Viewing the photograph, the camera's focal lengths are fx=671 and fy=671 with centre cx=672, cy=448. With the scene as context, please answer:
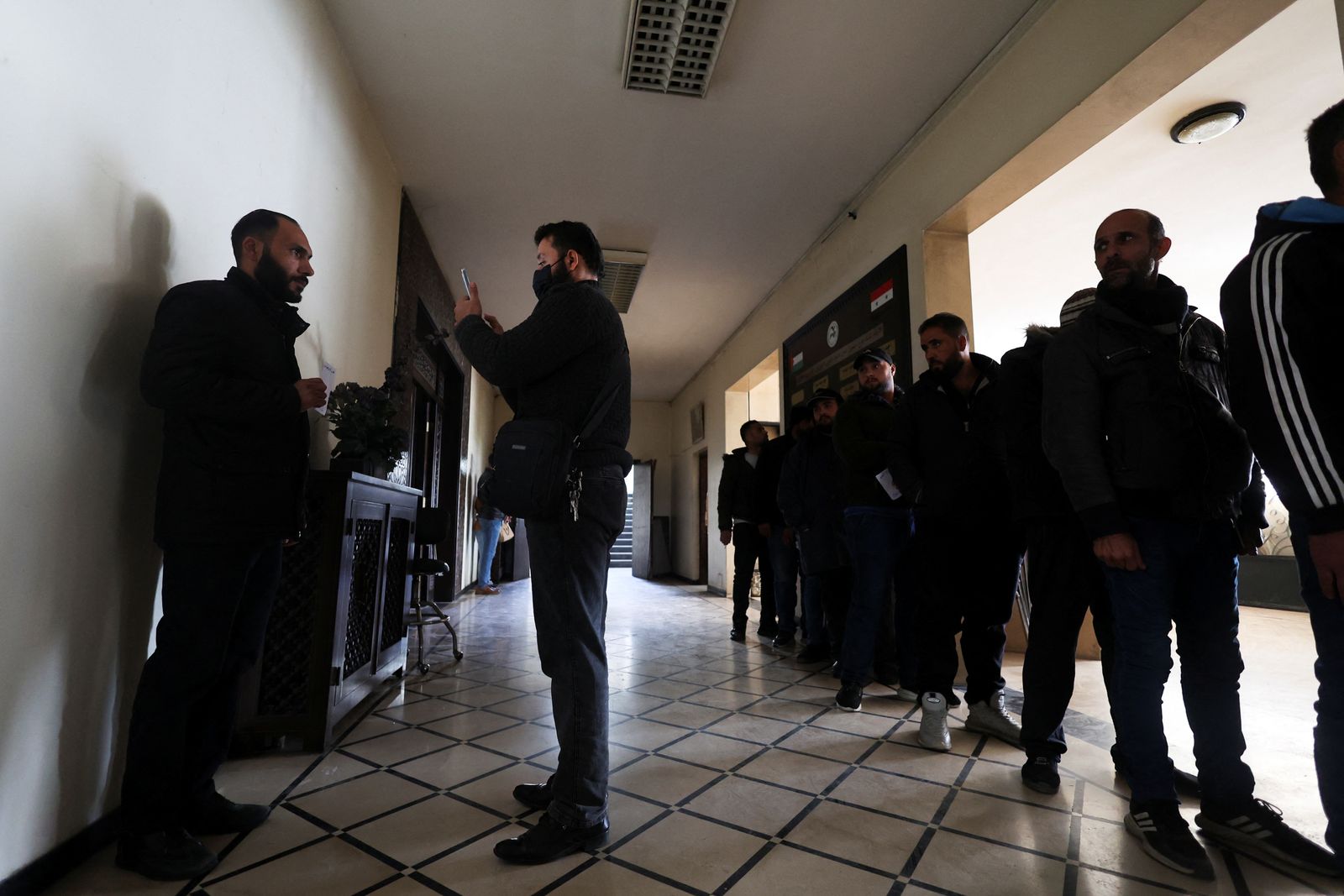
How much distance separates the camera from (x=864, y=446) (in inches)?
107

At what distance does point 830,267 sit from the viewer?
15.4 feet

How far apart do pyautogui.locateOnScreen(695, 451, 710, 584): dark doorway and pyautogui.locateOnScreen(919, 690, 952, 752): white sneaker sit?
6.18 metres

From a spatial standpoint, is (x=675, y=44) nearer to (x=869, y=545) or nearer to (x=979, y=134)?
(x=979, y=134)

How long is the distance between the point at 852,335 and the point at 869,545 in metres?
1.99

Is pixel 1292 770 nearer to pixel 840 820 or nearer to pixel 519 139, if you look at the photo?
pixel 840 820

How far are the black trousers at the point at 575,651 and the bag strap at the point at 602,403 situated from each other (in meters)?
0.11

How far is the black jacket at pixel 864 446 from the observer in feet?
8.75

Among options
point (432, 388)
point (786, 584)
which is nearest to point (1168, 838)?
point (786, 584)

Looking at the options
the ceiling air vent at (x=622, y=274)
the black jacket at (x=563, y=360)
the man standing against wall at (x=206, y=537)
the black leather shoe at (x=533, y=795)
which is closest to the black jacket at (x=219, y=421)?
the man standing against wall at (x=206, y=537)

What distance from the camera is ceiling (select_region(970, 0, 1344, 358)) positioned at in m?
3.00

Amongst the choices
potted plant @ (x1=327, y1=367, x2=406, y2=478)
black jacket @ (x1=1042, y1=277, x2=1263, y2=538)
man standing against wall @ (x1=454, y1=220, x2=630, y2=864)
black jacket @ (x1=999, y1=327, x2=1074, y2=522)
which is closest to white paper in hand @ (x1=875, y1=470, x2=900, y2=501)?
black jacket @ (x1=999, y1=327, x2=1074, y2=522)

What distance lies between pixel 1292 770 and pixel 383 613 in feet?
10.1

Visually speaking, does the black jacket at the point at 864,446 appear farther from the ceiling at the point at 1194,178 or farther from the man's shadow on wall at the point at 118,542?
the man's shadow on wall at the point at 118,542

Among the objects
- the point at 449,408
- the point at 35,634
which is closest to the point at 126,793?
the point at 35,634
